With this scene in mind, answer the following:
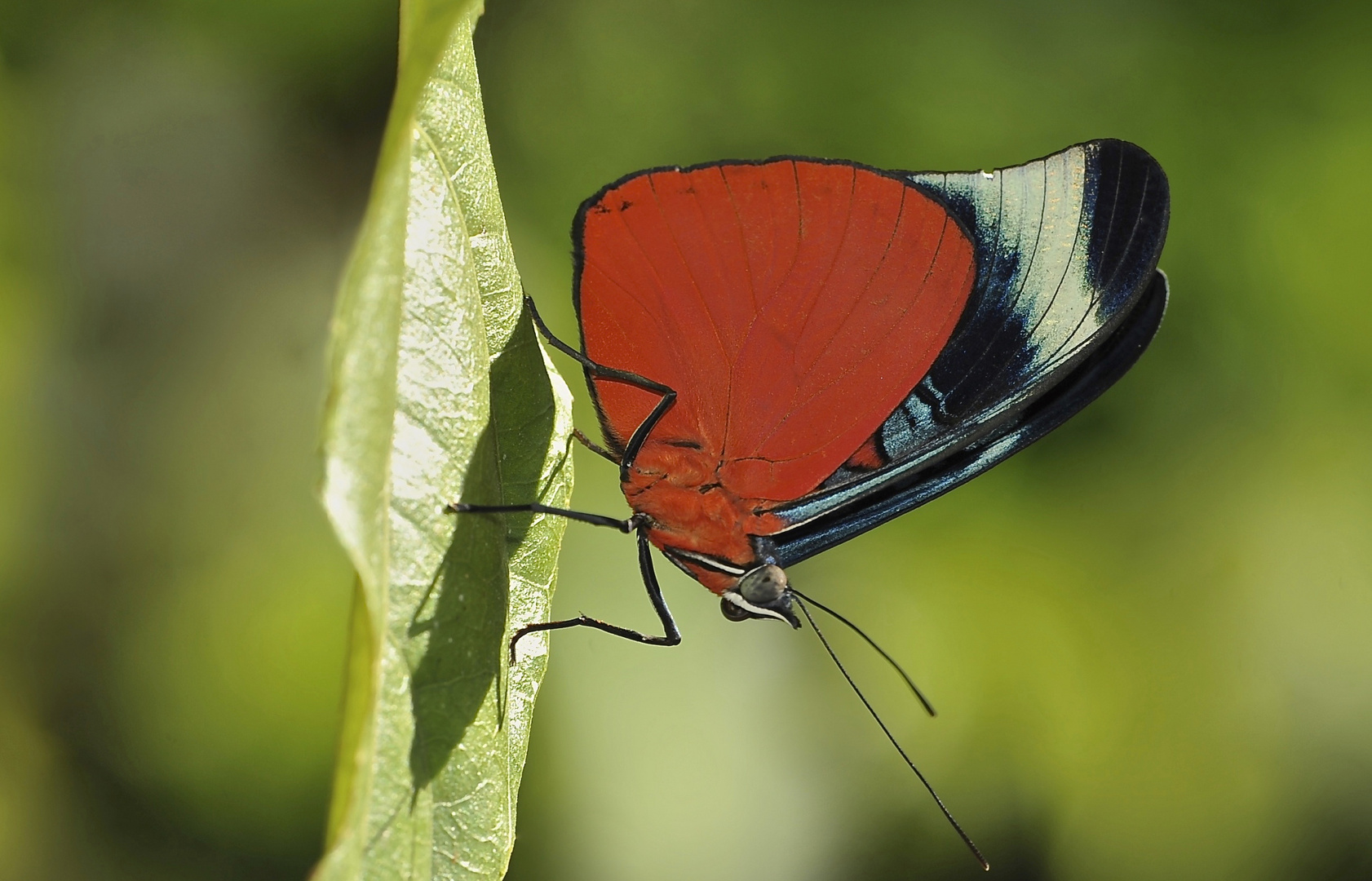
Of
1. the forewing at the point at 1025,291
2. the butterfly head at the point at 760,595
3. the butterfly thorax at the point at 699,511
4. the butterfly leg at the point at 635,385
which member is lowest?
the butterfly head at the point at 760,595

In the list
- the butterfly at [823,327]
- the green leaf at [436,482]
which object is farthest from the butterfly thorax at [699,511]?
the green leaf at [436,482]

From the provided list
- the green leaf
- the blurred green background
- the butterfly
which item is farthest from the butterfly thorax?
the blurred green background

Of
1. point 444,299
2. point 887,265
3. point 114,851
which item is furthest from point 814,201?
point 114,851

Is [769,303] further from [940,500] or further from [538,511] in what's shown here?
[940,500]

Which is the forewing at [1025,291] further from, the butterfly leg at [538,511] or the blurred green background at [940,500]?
the blurred green background at [940,500]

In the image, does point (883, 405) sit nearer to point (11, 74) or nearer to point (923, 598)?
point (923, 598)

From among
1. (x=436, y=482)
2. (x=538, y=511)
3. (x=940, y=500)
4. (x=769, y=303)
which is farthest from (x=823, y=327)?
(x=940, y=500)

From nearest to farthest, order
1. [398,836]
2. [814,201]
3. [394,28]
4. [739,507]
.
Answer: [398,836] < [814,201] < [739,507] < [394,28]
